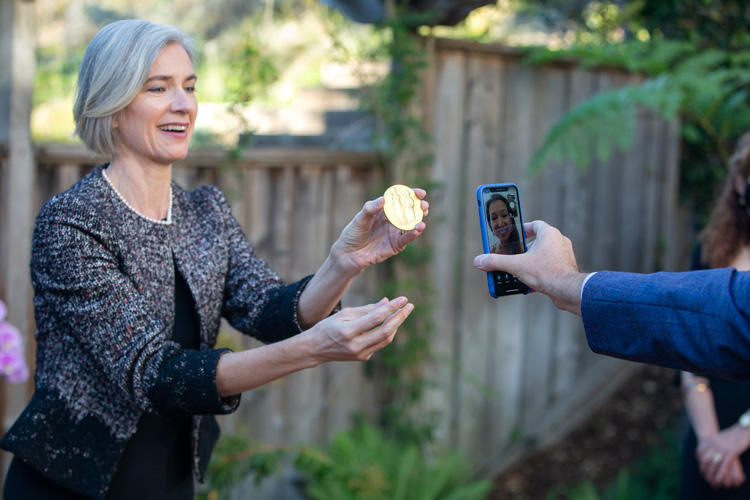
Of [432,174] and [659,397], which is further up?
[432,174]

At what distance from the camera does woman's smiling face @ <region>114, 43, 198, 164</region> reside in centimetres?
188

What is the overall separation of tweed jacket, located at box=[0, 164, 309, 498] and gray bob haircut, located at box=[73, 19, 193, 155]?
0.18 m

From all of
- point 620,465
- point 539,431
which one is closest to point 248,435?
point 539,431

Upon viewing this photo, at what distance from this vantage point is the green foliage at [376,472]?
3.42 meters

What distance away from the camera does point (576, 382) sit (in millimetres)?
4945

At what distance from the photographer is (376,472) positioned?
11.4 ft

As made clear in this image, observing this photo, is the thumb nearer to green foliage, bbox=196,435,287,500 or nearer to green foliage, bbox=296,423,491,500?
green foliage, bbox=196,435,287,500

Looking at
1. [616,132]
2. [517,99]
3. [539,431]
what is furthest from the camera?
[539,431]

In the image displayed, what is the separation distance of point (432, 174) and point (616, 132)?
3.44 ft

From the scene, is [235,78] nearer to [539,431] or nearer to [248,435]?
[248,435]

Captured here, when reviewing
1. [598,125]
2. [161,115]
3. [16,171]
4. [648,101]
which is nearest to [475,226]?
[598,125]

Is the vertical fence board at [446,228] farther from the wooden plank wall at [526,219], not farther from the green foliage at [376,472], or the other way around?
the green foliage at [376,472]

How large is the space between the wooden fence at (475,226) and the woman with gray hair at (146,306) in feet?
4.08

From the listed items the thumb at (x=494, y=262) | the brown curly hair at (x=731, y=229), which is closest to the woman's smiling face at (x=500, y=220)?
the thumb at (x=494, y=262)
